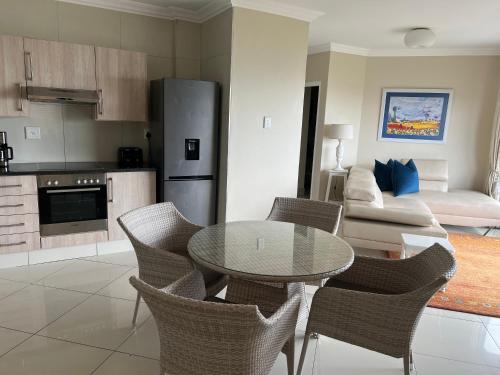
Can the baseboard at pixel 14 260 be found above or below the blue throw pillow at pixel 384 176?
below

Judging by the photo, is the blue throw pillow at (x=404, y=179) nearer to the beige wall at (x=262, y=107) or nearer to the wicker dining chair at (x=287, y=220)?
the beige wall at (x=262, y=107)

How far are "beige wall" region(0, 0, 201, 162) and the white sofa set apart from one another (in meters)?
2.33

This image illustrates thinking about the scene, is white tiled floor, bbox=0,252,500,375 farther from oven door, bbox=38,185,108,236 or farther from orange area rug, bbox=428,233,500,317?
oven door, bbox=38,185,108,236

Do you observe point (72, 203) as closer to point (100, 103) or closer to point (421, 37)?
point (100, 103)

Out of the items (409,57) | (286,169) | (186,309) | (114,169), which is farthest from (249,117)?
(409,57)

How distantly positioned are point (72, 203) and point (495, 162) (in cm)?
564

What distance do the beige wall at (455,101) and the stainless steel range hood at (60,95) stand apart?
4201 mm

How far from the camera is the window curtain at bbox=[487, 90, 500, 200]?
212 inches

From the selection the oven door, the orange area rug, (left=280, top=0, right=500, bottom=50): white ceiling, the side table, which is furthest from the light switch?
the orange area rug

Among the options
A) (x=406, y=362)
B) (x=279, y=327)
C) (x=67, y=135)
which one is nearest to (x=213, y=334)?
(x=279, y=327)

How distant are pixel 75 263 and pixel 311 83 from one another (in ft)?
13.8

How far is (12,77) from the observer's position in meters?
3.15

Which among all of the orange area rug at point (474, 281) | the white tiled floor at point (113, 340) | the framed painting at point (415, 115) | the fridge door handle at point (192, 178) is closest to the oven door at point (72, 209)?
the white tiled floor at point (113, 340)

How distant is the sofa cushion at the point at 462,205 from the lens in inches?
187
